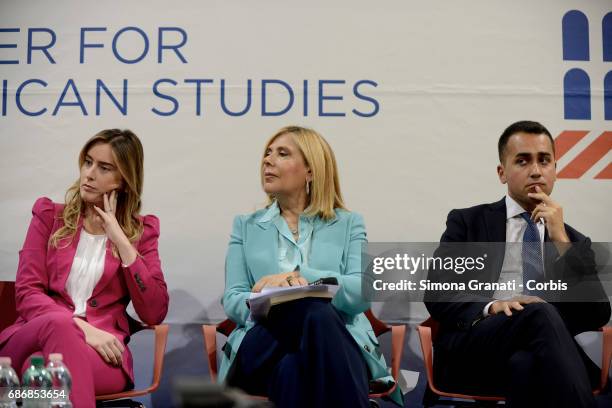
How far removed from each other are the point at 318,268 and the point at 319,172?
48cm

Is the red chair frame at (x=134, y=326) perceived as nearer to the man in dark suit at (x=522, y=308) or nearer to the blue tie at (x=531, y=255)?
the man in dark suit at (x=522, y=308)

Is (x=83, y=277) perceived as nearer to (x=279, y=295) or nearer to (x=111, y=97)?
(x=279, y=295)

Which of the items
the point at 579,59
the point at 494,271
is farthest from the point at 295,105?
the point at 579,59

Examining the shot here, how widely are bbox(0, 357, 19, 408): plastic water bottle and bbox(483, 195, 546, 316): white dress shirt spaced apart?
82.2 inches

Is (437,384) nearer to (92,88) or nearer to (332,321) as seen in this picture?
(332,321)

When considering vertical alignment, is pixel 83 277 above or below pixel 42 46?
below

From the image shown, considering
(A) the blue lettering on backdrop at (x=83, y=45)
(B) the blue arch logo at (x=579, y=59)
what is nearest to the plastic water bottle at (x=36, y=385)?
(A) the blue lettering on backdrop at (x=83, y=45)

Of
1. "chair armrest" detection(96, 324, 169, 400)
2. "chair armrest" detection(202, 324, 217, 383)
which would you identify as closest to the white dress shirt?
"chair armrest" detection(202, 324, 217, 383)

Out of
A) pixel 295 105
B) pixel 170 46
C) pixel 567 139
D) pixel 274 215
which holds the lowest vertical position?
pixel 274 215

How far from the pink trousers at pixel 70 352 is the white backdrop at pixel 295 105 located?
3.54 feet

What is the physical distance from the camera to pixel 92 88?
15.1 ft

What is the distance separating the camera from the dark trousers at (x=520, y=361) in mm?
2980

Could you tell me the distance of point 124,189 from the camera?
3949 mm

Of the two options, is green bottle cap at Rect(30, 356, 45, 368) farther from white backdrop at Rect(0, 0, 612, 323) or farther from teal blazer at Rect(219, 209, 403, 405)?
white backdrop at Rect(0, 0, 612, 323)
